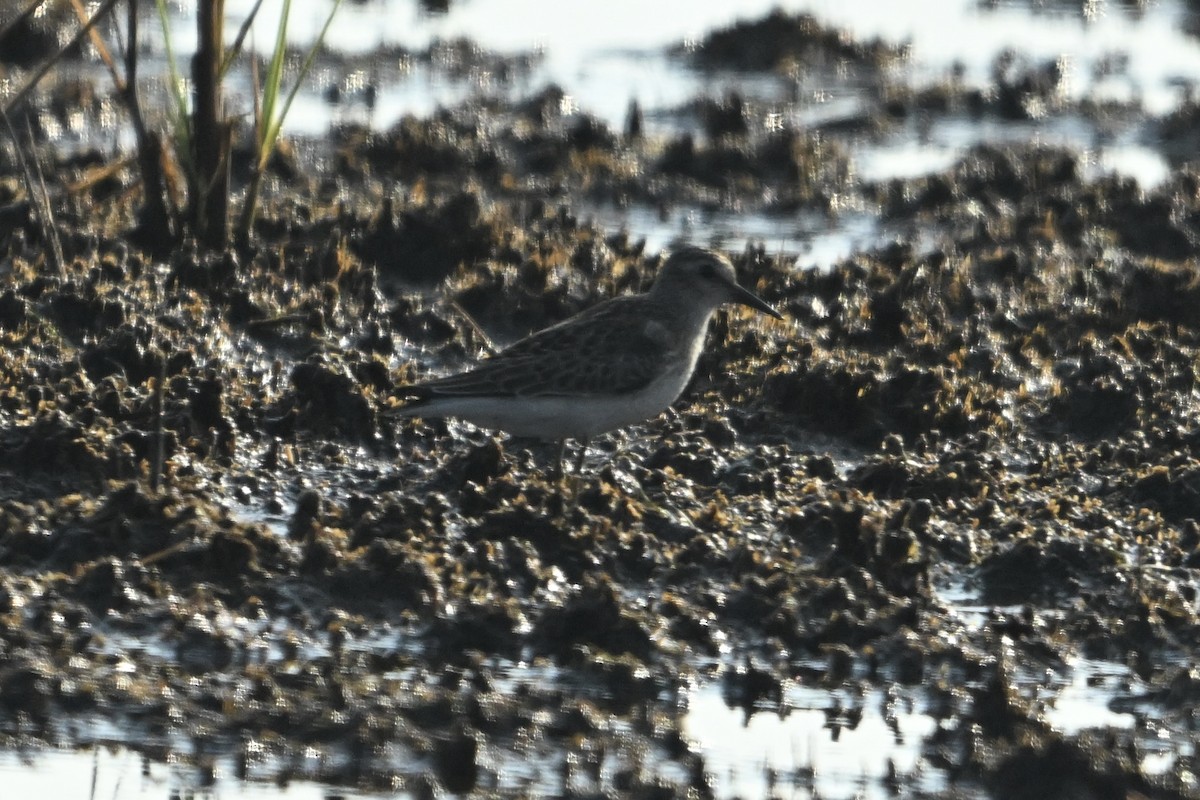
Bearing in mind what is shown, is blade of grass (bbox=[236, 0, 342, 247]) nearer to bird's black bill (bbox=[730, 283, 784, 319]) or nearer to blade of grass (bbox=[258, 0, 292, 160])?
blade of grass (bbox=[258, 0, 292, 160])

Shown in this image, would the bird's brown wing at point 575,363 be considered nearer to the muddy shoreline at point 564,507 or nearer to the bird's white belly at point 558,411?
the bird's white belly at point 558,411

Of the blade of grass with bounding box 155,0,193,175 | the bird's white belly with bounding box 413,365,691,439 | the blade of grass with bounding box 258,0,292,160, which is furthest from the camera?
the blade of grass with bounding box 155,0,193,175

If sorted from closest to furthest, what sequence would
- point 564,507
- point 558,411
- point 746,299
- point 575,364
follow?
1. point 564,507
2. point 558,411
3. point 575,364
4. point 746,299

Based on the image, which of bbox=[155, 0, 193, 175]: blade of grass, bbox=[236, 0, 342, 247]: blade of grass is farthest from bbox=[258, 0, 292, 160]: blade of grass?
bbox=[155, 0, 193, 175]: blade of grass

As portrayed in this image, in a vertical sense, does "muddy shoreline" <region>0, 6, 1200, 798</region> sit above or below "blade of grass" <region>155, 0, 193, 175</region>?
below

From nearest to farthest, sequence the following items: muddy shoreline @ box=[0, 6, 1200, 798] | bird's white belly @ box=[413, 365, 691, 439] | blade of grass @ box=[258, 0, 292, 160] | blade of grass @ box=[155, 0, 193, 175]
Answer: muddy shoreline @ box=[0, 6, 1200, 798] < bird's white belly @ box=[413, 365, 691, 439] < blade of grass @ box=[258, 0, 292, 160] < blade of grass @ box=[155, 0, 193, 175]

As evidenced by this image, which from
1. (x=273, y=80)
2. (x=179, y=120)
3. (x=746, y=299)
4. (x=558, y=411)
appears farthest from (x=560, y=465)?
(x=179, y=120)

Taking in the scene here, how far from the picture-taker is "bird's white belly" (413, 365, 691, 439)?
8.06 m

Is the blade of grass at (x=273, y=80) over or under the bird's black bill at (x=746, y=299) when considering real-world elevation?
over

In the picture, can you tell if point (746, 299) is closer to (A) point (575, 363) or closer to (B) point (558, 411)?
(A) point (575, 363)

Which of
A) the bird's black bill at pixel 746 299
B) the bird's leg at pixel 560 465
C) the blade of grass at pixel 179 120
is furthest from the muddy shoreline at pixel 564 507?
the blade of grass at pixel 179 120

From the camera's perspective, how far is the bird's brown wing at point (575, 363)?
8.12 m

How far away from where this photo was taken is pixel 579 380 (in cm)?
823

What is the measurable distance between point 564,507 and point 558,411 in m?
0.63
